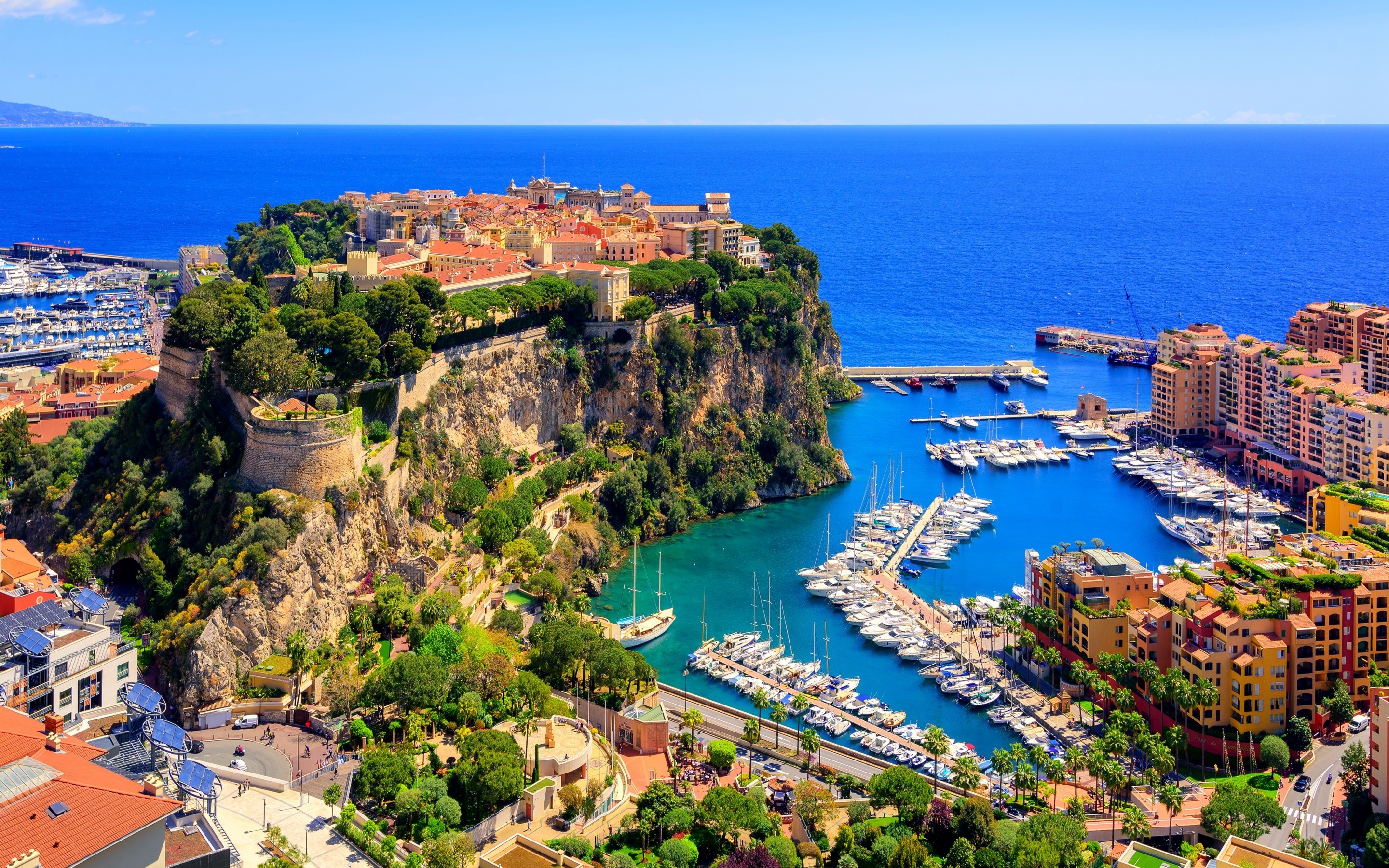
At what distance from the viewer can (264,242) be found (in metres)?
74.9

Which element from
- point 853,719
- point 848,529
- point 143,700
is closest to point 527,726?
point 143,700

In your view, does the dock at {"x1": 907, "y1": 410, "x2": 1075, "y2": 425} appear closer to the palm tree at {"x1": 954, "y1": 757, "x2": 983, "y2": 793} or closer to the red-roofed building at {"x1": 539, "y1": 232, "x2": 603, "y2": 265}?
the red-roofed building at {"x1": 539, "y1": 232, "x2": 603, "y2": 265}

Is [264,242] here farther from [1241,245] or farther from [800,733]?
[1241,245]

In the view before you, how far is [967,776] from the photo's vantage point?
32625 mm

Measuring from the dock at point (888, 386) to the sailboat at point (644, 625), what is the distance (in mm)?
34986

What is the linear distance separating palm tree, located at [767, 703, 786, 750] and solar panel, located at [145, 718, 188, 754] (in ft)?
52.3

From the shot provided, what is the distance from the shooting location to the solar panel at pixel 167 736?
25.2m

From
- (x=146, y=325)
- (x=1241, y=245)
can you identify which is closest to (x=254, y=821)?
(x=146, y=325)

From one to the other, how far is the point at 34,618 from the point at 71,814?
37.2 ft

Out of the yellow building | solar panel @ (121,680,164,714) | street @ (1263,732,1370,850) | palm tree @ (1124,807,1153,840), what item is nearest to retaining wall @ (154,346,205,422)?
solar panel @ (121,680,164,714)

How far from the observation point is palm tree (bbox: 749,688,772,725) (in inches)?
1476

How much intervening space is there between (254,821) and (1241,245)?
131 metres

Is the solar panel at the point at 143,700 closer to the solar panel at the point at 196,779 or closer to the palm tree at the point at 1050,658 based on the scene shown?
the solar panel at the point at 196,779

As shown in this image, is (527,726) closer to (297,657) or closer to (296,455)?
(297,657)
